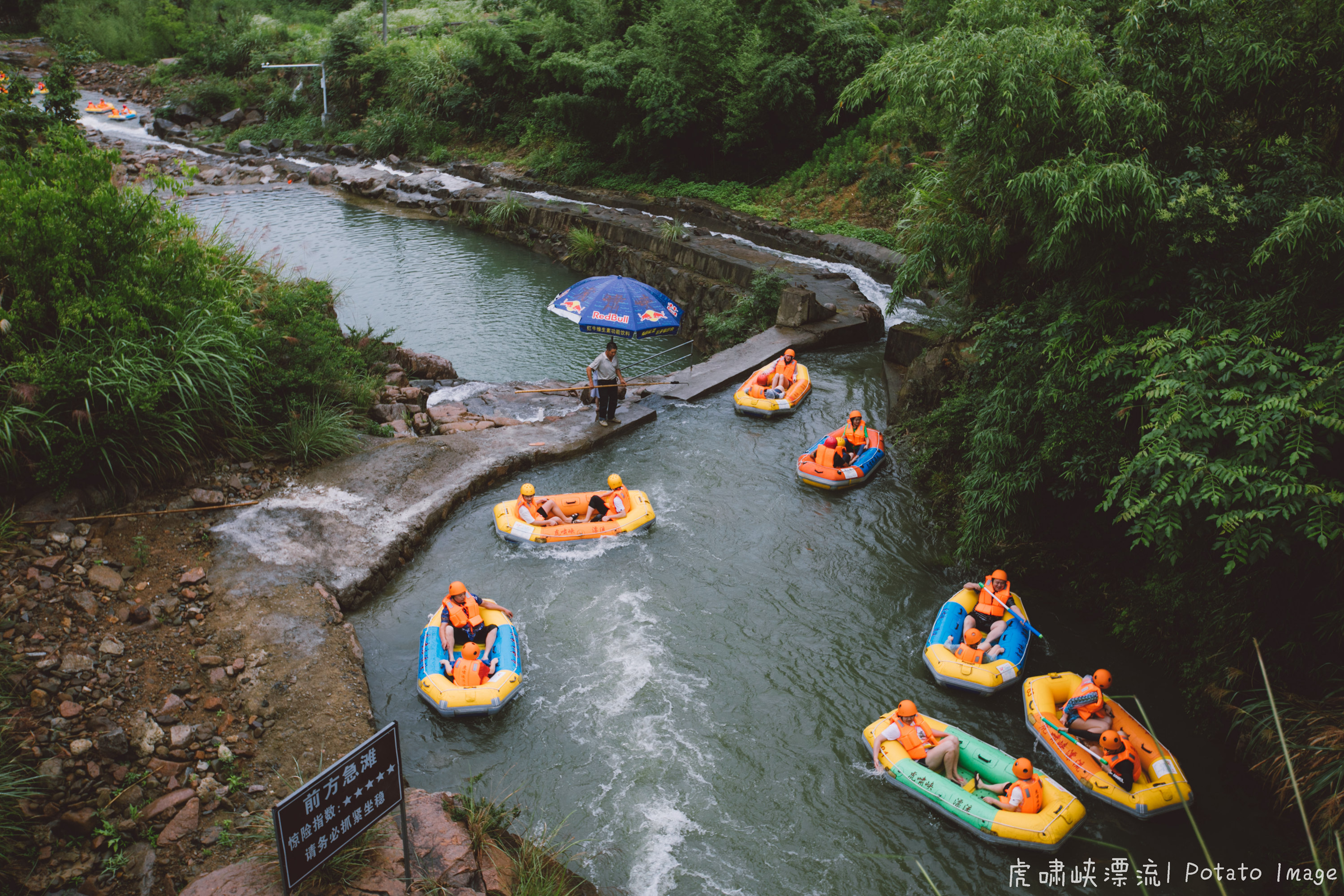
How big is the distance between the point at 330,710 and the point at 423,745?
855 millimetres

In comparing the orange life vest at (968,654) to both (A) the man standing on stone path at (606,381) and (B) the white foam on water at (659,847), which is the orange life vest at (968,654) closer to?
(B) the white foam on water at (659,847)

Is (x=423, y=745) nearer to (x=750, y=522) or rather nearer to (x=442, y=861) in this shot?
(x=442, y=861)

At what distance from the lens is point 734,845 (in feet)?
19.4

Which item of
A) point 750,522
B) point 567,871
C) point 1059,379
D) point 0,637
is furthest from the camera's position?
Result: point 750,522

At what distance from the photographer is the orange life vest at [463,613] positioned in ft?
24.0

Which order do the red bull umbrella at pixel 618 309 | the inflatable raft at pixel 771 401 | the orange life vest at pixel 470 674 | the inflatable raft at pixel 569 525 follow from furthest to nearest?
the inflatable raft at pixel 771 401
the red bull umbrella at pixel 618 309
the inflatable raft at pixel 569 525
the orange life vest at pixel 470 674

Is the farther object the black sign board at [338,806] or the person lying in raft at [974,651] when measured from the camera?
the person lying in raft at [974,651]

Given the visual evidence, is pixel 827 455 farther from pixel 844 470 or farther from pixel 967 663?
pixel 967 663

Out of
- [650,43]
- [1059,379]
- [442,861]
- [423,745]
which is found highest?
[650,43]

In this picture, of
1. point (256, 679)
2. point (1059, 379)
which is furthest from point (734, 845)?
point (1059, 379)

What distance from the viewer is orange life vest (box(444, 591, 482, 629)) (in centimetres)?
732

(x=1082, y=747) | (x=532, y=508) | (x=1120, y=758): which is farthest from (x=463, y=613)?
(x=1120, y=758)

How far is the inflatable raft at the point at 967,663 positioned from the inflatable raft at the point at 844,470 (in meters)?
2.71

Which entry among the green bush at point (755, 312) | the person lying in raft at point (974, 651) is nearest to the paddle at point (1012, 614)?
the person lying in raft at point (974, 651)
